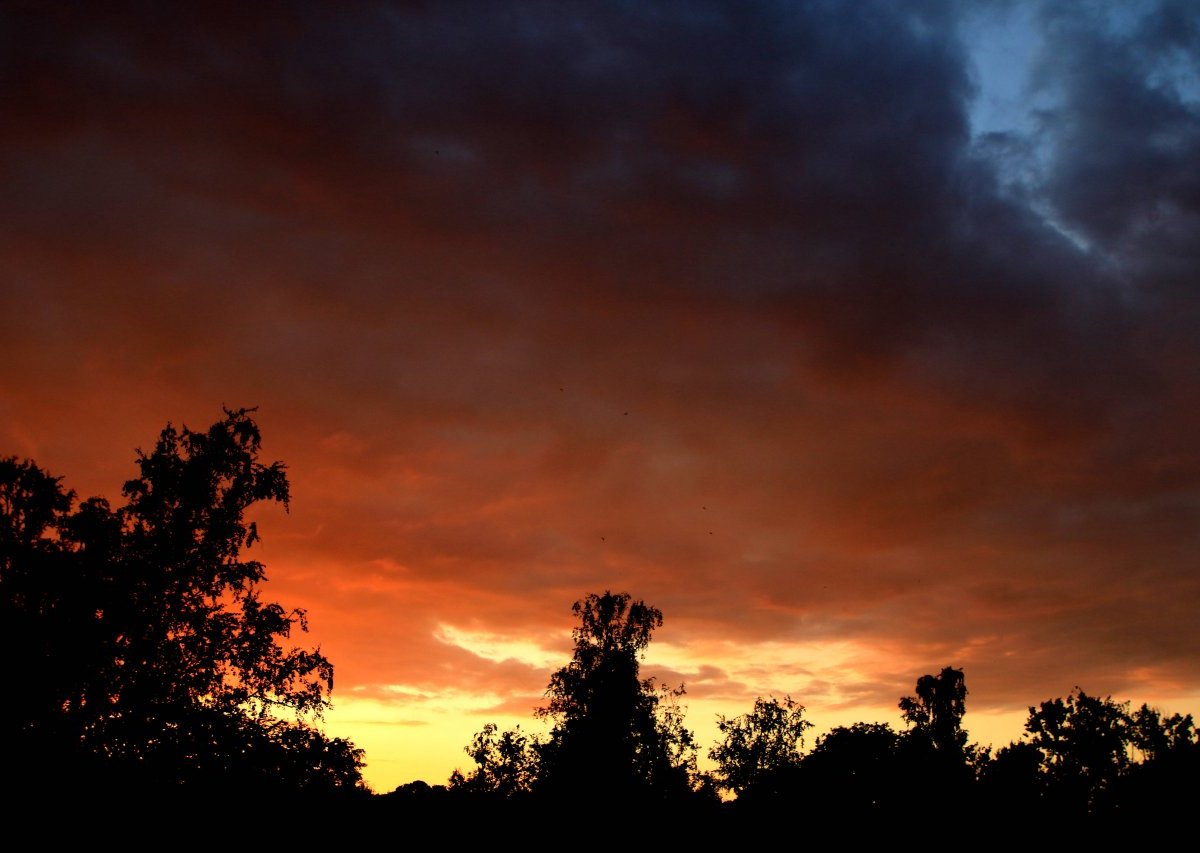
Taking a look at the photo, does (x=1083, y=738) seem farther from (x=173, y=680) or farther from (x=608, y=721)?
(x=173, y=680)

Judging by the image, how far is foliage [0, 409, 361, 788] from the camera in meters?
31.3

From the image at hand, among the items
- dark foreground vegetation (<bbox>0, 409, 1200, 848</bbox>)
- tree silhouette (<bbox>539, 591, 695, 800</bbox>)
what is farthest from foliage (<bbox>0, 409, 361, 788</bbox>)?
tree silhouette (<bbox>539, 591, 695, 800</bbox>)

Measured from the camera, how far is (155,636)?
106 feet

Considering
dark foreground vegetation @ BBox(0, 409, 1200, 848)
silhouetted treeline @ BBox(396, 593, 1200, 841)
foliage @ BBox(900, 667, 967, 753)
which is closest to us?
dark foreground vegetation @ BBox(0, 409, 1200, 848)

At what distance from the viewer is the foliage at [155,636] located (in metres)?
31.3

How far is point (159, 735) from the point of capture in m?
31.4

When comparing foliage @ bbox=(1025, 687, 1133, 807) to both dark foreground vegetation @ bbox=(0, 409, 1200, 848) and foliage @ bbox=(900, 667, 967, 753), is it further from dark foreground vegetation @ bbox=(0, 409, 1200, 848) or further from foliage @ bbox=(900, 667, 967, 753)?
dark foreground vegetation @ bbox=(0, 409, 1200, 848)

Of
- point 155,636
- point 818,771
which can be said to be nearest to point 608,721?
point 818,771

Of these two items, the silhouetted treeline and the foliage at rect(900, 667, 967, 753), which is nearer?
the silhouetted treeline

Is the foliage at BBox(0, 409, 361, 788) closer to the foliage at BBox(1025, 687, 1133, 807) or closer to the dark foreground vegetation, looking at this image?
the dark foreground vegetation

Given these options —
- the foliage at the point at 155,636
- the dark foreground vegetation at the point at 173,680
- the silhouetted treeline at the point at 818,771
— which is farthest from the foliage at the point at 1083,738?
the foliage at the point at 155,636

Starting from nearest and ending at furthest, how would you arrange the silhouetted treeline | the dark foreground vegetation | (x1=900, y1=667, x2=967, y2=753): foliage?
1. the dark foreground vegetation
2. the silhouetted treeline
3. (x1=900, y1=667, x2=967, y2=753): foliage

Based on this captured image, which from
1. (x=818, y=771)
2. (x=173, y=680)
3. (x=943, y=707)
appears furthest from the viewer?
(x=943, y=707)

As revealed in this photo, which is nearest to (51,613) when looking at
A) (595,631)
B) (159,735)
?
(159,735)
